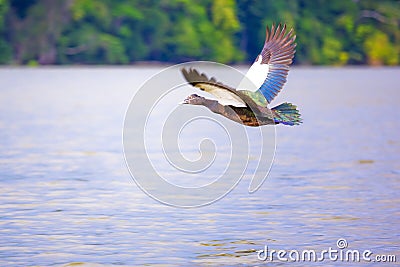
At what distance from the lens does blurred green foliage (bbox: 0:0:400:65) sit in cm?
5128

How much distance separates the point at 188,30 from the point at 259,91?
43663mm

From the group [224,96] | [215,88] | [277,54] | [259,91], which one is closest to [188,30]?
[277,54]

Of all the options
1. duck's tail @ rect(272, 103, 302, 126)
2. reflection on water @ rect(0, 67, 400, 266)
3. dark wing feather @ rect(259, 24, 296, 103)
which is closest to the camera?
reflection on water @ rect(0, 67, 400, 266)

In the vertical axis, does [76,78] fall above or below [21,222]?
below

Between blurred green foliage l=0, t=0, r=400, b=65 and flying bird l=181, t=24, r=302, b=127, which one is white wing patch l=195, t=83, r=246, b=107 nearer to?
flying bird l=181, t=24, r=302, b=127

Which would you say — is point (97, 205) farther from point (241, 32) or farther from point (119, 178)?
point (241, 32)

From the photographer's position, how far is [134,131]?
20.4 m

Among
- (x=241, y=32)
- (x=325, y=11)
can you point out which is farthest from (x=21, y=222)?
(x=325, y=11)

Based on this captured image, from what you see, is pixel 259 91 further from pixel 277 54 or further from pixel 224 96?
pixel 224 96

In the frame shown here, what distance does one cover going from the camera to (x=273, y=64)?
11.8 metres

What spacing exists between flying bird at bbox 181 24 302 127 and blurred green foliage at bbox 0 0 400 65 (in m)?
38.4

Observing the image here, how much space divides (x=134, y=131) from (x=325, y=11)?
136ft

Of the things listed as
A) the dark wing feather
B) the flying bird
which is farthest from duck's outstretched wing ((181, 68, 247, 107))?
the dark wing feather

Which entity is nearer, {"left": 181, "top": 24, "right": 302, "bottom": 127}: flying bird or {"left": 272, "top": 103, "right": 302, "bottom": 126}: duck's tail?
{"left": 181, "top": 24, "right": 302, "bottom": 127}: flying bird
